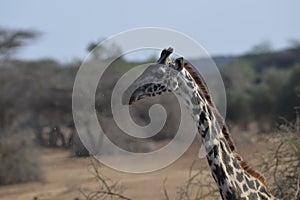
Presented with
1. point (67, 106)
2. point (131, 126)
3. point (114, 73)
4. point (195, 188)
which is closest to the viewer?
point (131, 126)

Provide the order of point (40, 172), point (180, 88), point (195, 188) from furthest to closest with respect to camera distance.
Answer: point (40, 172) → point (195, 188) → point (180, 88)

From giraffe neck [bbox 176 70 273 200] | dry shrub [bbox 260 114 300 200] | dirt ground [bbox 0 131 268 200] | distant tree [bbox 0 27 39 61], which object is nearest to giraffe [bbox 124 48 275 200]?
giraffe neck [bbox 176 70 273 200]

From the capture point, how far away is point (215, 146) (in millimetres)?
5070

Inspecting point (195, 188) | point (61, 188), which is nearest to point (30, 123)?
point (61, 188)

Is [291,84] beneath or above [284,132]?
above

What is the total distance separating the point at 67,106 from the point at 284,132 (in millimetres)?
15708

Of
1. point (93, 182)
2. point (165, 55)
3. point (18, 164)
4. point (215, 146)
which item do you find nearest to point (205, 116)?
point (215, 146)

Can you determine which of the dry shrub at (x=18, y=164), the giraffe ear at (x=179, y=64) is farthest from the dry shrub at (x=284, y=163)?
the dry shrub at (x=18, y=164)

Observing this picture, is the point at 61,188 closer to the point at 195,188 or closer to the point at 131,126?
the point at 195,188

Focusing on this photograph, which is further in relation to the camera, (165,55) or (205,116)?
(205,116)

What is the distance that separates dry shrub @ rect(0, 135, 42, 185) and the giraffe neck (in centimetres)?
1195

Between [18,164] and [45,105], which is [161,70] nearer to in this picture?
[18,164]

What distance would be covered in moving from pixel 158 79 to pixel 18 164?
12521 millimetres

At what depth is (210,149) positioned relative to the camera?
5.07m
